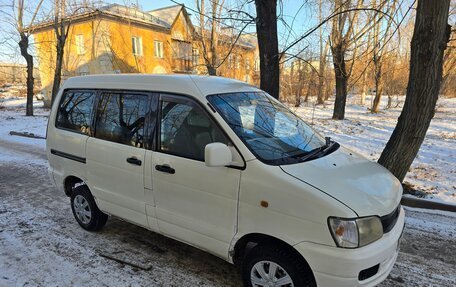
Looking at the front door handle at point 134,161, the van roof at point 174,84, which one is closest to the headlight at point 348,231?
the van roof at point 174,84

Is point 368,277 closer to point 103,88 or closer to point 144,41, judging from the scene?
point 103,88

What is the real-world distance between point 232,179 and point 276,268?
83cm

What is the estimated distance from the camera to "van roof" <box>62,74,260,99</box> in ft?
10.8

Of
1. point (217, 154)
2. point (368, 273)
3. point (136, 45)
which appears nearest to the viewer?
point (368, 273)

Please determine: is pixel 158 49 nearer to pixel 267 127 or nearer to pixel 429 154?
pixel 429 154

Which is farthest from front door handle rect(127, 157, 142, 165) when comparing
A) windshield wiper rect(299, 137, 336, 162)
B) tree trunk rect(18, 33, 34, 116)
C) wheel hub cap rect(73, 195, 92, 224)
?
tree trunk rect(18, 33, 34, 116)

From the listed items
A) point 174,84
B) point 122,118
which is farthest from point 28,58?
point 174,84

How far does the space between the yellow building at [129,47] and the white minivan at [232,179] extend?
66.2ft

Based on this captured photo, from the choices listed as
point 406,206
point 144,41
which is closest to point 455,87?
point 144,41

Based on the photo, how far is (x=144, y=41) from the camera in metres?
29.3

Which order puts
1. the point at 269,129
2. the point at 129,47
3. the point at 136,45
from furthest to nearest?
1. the point at 136,45
2. the point at 129,47
3. the point at 269,129

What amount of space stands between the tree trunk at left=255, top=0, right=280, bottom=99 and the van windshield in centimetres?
254

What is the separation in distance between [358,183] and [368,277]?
2.39ft

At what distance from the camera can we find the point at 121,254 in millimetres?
3818
